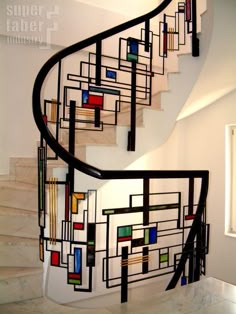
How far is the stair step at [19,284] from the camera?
7.11 ft

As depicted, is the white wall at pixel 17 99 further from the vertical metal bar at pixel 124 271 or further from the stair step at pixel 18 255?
the vertical metal bar at pixel 124 271

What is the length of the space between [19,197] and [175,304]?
1.69m

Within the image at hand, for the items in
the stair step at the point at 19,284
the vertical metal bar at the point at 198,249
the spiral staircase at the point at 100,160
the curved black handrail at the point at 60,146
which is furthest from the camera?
the vertical metal bar at the point at 198,249

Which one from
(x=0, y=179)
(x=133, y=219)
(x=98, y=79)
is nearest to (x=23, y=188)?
(x=0, y=179)

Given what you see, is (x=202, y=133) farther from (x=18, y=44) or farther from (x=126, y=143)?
(x=18, y=44)

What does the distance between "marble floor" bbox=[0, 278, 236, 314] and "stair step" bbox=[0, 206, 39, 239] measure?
0.57m

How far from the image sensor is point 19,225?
8.64 ft

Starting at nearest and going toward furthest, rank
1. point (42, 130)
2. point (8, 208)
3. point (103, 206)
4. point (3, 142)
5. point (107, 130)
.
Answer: point (42, 130), point (107, 130), point (8, 208), point (3, 142), point (103, 206)

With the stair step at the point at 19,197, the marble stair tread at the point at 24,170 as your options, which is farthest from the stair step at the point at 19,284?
the marble stair tread at the point at 24,170

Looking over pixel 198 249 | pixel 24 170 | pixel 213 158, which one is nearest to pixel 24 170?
pixel 24 170

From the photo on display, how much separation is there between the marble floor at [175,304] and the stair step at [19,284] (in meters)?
0.04

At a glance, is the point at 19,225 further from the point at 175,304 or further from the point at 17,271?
the point at 175,304

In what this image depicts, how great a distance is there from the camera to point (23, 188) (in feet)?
9.61

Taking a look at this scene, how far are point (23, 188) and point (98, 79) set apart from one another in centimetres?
131
